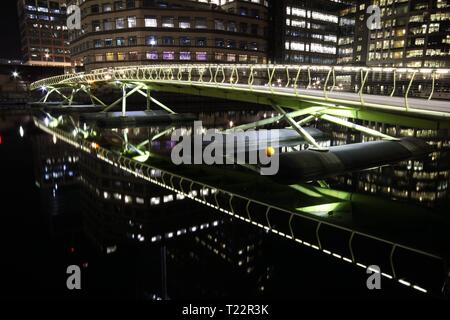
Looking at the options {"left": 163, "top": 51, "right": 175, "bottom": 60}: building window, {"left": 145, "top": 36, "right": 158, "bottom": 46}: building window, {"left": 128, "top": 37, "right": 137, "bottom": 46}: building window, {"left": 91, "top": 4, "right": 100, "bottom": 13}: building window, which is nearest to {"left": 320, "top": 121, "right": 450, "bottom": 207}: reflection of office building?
{"left": 163, "top": 51, "right": 175, "bottom": 60}: building window

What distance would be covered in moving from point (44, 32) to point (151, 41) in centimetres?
8597

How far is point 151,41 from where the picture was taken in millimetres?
67500

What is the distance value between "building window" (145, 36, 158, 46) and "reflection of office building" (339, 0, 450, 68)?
69429 millimetres

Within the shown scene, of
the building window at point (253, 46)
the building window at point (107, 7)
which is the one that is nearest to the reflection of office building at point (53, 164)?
the building window at point (107, 7)

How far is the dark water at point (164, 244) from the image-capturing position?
6.49 metres

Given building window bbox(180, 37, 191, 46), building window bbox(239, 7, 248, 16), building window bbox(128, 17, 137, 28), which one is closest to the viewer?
building window bbox(128, 17, 137, 28)

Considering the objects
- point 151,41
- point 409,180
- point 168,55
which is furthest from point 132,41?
point 409,180

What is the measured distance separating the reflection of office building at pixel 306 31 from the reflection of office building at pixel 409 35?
38.7ft

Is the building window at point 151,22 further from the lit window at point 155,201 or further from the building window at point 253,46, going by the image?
the lit window at point 155,201

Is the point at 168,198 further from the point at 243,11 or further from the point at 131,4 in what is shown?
the point at 243,11

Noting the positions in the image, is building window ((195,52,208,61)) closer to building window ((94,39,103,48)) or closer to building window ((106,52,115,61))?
building window ((106,52,115,61))

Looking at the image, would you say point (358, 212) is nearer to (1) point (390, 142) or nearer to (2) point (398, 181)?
(2) point (398, 181)

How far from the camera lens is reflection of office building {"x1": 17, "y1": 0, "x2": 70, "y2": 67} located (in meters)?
127
